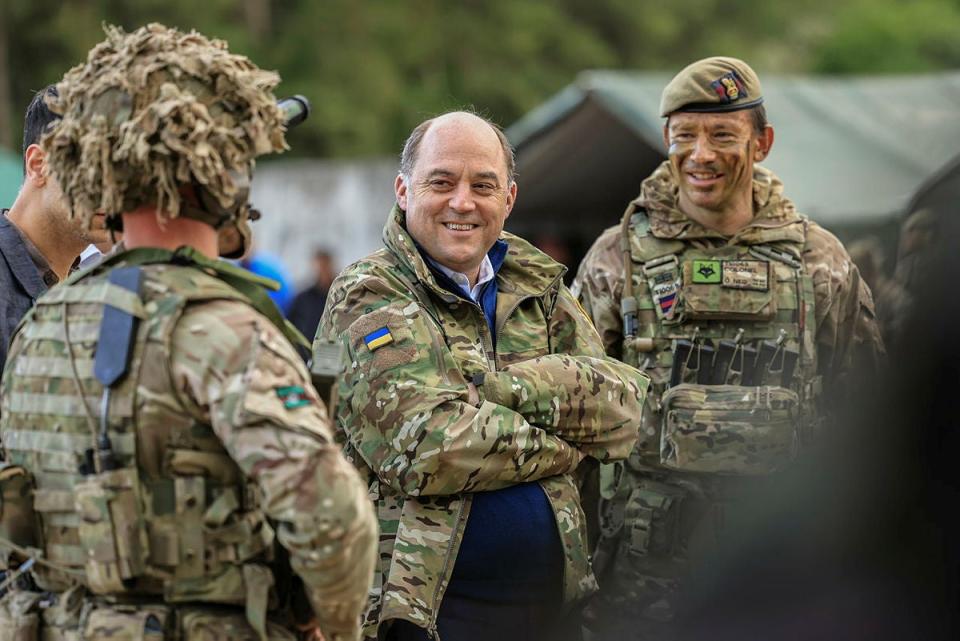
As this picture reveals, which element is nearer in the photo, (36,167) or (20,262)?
(20,262)

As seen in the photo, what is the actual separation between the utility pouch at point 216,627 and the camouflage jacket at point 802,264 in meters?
2.40

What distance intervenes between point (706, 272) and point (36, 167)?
233 centimetres

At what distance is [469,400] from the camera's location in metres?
4.01

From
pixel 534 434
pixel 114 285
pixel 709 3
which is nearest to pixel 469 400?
pixel 534 434

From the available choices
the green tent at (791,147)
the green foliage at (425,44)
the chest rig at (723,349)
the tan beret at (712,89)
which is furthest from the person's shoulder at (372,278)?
the green foliage at (425,44)

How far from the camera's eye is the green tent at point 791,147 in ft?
34.0

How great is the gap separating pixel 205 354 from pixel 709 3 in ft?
93.7

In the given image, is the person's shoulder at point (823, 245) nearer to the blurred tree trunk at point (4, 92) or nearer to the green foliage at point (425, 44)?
the blurred tree trunk at point (4, 92)

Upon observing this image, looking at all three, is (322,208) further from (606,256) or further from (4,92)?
(606,256)

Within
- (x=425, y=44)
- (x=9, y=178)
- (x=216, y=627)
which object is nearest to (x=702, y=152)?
(x=216, y=627)

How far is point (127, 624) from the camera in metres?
3.00

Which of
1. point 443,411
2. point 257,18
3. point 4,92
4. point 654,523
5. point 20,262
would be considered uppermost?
point 257,18

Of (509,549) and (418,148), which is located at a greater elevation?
(418,148)

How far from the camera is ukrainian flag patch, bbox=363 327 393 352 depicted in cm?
401
